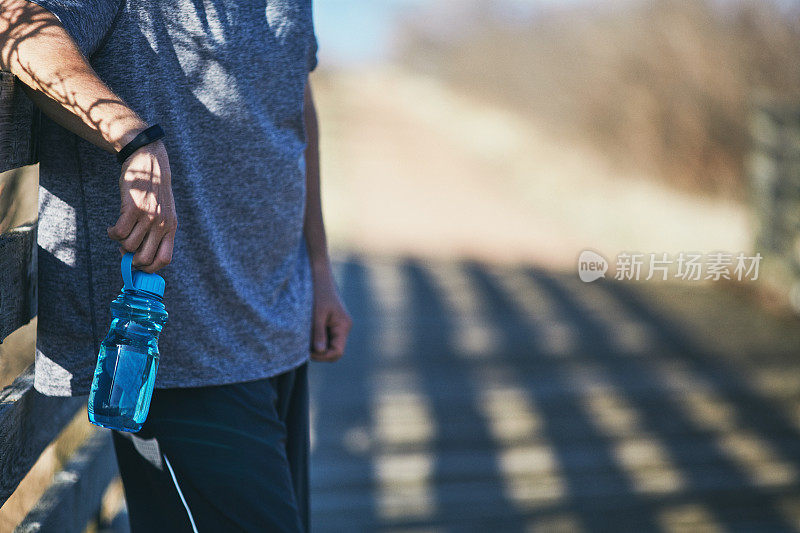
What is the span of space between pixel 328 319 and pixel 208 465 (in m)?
0.49

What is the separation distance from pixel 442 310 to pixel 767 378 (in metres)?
1.94

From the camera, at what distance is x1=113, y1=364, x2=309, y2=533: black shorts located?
1.29 m

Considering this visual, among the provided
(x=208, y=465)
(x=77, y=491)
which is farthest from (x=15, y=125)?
(x=77, y=491)

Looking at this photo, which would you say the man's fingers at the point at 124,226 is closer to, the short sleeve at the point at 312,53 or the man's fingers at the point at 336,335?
the short sleeve at the point at 312,53

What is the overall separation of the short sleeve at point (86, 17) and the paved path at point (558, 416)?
6.29ft

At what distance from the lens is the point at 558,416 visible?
358 centimetres

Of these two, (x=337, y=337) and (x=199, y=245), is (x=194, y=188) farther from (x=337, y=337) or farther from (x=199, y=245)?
(x=337, y=337)

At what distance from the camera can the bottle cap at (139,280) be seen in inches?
41.6

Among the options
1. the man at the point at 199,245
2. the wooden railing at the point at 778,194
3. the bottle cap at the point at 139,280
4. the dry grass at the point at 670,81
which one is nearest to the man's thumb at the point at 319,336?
the man at the point at 199,245

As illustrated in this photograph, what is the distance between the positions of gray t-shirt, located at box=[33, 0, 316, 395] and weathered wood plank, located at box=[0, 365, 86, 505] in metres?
0.09

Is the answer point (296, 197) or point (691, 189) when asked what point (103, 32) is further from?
point (691, 189)

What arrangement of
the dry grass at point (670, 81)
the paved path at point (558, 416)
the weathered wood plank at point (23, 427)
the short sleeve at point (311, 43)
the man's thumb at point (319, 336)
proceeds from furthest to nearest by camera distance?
1. the dry grass at point (670, 81)
2. the paved path at point (558, 416)
3. the man's thumb at point (319, 336)
4. the short sleeve at point (311, 43)
5. the weathered wood plank at point (23, 427)

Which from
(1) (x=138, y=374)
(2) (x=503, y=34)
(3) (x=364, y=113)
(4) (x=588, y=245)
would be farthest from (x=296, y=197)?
(2) (x=503, y=34)

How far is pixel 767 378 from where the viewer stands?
3988 millimetres
